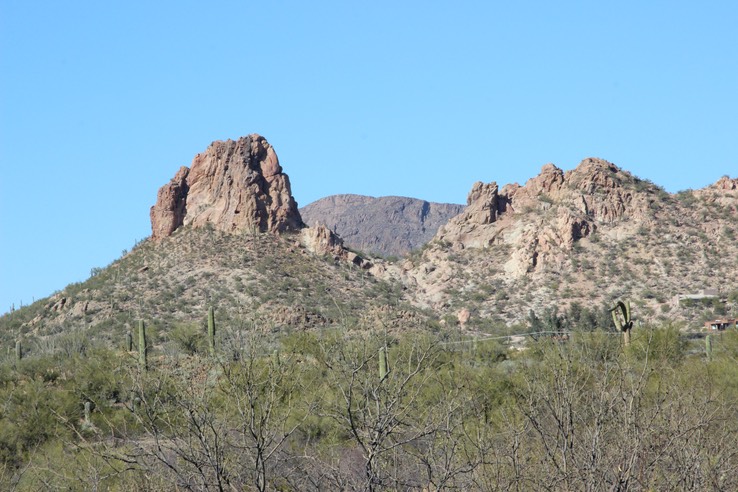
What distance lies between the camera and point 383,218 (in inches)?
6097

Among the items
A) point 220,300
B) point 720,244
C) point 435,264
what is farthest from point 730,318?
point 220,300

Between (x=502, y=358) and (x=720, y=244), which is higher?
(x=720, y=244)

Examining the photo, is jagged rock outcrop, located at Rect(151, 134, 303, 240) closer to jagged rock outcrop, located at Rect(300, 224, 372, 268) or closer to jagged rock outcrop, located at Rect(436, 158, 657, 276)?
jagged rock outcrop, located at Rect(300, 224, 372, 268)

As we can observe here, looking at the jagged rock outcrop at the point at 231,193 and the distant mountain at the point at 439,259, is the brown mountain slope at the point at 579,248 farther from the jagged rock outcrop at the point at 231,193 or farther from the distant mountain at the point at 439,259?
the jagged rock outcrop at the point at 231,193

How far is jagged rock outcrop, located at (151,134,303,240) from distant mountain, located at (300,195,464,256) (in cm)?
8041

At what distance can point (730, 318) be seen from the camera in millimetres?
48938

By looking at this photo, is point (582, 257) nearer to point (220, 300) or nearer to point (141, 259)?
point (220, 300)

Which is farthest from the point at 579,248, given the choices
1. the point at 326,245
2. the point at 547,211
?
the point at 326,245

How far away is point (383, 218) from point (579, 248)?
314 ft

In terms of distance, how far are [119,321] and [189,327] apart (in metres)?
13.2

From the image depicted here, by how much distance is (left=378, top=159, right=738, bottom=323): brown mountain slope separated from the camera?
56.2 meters

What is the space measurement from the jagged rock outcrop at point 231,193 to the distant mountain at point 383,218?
3166 inches

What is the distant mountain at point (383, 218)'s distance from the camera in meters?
147

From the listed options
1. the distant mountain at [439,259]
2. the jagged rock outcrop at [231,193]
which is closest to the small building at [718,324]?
the distant mountain at [439,259]
